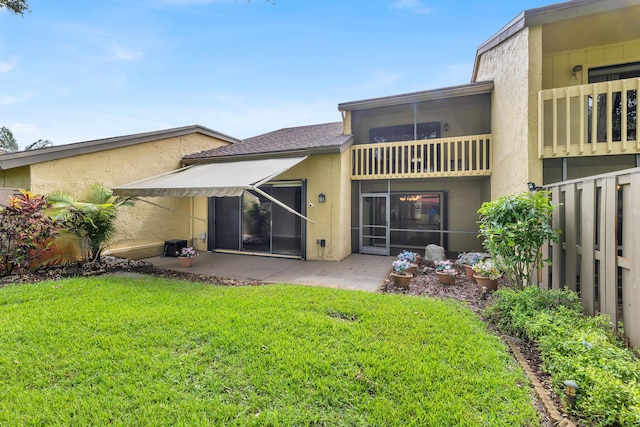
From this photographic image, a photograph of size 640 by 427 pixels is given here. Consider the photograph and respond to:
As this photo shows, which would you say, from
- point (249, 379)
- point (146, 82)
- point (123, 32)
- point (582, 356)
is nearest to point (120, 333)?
point (249, 379)

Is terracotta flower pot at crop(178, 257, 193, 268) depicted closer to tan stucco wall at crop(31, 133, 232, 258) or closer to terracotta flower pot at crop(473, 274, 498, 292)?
tan stucco wall at crop(31, 133, 232, 258)

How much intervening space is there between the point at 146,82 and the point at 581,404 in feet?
80.0

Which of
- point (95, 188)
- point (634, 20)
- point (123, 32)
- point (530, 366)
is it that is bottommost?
point (530, 366)

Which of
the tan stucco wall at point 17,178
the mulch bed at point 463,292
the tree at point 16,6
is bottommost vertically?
the mulch bed at point 463,292

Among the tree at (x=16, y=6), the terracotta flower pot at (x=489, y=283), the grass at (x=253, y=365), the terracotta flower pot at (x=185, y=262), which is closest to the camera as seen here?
the grass at (x=253, y=365)

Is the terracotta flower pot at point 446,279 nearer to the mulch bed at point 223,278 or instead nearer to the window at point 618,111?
the mulch bed at point 223,278

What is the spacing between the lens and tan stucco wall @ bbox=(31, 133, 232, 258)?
1066 cm

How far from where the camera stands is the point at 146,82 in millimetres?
18750

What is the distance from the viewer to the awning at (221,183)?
343 inches

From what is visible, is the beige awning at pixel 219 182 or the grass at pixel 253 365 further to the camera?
the beige awning at pixel 219 182

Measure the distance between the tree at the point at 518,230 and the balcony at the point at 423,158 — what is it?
18.3 ft

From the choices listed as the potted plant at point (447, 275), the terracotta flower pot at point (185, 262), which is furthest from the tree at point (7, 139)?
the potted plant at point (447, 275)

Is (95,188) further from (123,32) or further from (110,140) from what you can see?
(123,32)

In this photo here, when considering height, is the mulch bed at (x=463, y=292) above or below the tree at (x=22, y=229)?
below
